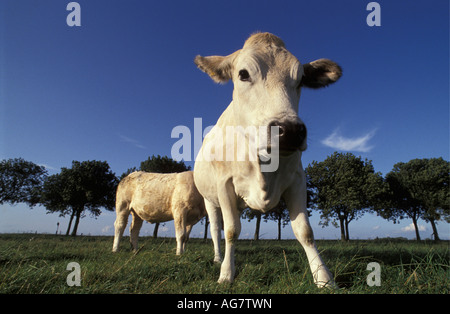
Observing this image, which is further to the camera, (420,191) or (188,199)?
(420,191)

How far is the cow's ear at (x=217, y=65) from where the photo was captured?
11.6ft

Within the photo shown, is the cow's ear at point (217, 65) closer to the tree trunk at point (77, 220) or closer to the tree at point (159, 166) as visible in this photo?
the tree at point (159, 166)

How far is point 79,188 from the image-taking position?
27812mm

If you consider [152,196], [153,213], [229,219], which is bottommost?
[229,219]

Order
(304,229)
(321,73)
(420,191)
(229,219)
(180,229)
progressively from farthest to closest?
(420,191)
(180,229)
(321,73)
(229,219)
(304,229)

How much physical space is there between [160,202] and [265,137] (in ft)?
21.4

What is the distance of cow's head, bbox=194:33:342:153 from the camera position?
240cm

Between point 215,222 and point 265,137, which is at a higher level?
point 265,137

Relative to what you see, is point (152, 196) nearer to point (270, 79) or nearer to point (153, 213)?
point (153, 213)

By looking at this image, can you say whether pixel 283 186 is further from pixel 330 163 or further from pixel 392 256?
pixel 330 163

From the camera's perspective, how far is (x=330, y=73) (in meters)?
3.68

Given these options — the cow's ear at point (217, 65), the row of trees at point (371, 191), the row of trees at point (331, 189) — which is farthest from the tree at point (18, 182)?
the cow's ear at point (217, 65)

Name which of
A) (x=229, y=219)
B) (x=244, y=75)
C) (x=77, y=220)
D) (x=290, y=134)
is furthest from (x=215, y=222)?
(x=77, y=220)
